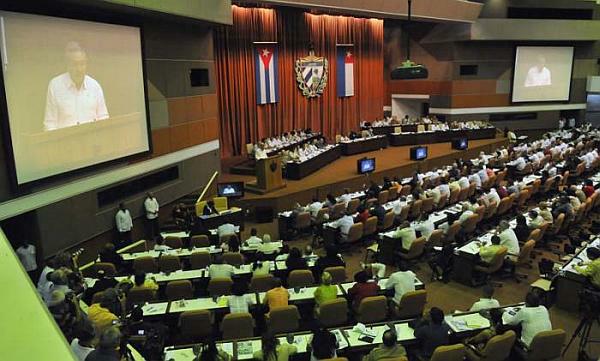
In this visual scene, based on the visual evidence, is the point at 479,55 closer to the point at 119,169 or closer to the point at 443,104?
the point at 443,104

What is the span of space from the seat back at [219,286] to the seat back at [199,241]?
101 inches

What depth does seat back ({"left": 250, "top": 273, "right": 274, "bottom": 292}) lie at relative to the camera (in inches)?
303

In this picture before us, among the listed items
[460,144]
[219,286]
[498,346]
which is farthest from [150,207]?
[460,144]

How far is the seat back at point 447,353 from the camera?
216 inches

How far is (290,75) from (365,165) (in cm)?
671

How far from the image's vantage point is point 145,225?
479 inches

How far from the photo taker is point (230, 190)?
12953 mm

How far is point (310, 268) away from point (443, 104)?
1952 centimetres

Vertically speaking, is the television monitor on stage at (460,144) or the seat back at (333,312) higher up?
the television monitor on stage at (460,144)

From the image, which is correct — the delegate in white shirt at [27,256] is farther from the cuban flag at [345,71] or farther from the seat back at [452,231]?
the cuban flag at [345,71]

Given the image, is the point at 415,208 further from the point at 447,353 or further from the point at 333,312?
the point at 447,353

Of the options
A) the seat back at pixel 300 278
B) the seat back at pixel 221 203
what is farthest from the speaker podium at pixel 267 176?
the seat back at pixel 300 278

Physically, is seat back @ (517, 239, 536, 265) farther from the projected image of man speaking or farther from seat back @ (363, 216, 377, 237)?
the projected image of man speaking

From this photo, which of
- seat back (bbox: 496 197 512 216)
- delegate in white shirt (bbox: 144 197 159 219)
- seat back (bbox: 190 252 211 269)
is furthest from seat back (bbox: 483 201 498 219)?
delegate in white shirt (bbox: 144 197 159 219)
